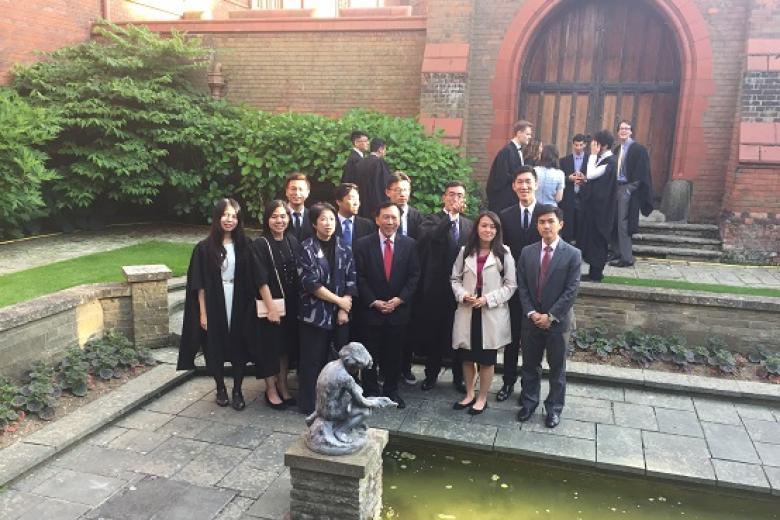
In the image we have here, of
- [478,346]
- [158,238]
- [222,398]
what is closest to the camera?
[478,346]

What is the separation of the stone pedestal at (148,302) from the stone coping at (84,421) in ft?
1.40

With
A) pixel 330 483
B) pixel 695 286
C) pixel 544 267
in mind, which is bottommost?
pixel 330 483

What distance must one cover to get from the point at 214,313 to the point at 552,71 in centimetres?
934

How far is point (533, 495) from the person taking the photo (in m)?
4.39

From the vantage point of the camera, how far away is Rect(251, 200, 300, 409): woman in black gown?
513cm

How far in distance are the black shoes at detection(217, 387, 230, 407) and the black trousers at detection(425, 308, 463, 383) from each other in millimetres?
1938

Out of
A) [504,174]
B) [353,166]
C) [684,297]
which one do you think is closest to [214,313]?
[353,166]

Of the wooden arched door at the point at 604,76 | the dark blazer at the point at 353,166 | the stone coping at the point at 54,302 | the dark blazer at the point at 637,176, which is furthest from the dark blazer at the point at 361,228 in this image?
the wooden arched door at the point at 604,76

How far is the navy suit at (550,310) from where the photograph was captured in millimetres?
5094

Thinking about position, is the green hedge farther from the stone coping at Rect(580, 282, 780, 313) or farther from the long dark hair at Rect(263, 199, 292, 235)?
the long dark hair at Rect(263, 199, 292, 235)

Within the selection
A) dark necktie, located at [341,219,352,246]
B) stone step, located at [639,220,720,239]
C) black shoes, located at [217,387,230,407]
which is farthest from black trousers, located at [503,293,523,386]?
stone step, located at [639,220,720,239]

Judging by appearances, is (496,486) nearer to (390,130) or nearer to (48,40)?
(390,130)

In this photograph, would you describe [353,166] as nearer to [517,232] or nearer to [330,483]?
[517,232]

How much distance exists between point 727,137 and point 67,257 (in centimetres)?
1104
